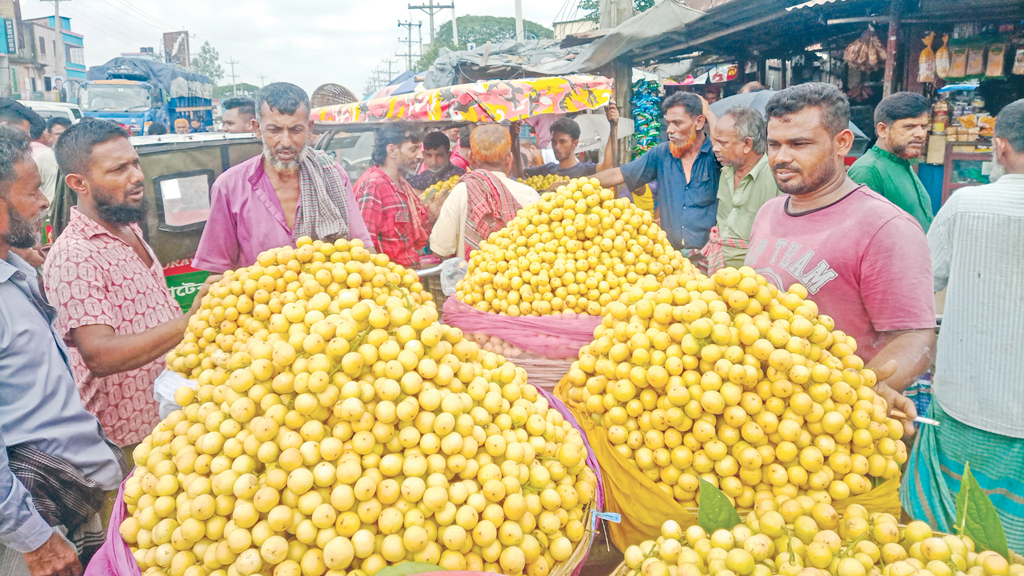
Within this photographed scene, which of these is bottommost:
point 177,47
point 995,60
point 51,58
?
point 995,60

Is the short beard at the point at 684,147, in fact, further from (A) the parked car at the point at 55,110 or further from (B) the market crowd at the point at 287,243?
(A) the parked car at the point at 55,110

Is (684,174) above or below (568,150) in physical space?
below

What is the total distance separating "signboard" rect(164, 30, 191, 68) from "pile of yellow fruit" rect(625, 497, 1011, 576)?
168 feet

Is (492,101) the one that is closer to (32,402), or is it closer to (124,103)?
(32,402)

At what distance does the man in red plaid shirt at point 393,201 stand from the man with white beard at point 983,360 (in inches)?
128

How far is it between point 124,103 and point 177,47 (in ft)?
89.4

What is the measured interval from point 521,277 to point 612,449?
1.21 m

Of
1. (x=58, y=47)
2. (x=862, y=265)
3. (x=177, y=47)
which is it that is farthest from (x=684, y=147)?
(x=177, y=47)

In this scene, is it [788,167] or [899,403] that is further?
[788,167]

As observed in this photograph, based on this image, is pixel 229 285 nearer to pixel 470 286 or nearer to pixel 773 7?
pixel 470 286

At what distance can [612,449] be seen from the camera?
1696mm

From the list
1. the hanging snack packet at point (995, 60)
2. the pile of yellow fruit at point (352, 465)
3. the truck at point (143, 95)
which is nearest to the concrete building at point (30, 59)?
the truck at point (143, 95)

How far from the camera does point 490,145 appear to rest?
415 cm

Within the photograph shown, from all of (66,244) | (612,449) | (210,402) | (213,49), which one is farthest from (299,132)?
(213,49)
